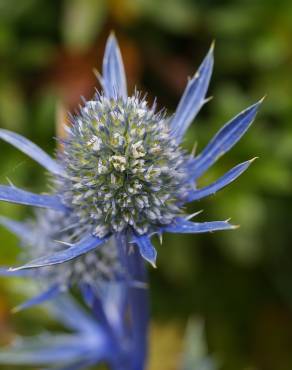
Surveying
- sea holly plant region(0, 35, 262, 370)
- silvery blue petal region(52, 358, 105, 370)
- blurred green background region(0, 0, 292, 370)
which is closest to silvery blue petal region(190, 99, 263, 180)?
sea holly plant region(0, 35, 262, 370)

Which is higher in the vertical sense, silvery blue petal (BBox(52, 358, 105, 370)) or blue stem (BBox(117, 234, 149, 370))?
blue stem (BBox(117, 234, 149, 370))

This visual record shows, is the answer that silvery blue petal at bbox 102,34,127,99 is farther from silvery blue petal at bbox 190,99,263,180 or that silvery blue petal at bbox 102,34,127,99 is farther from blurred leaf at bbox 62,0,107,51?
blurred leaf at bbox 62,0,107,51

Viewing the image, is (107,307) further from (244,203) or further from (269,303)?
(269,303)

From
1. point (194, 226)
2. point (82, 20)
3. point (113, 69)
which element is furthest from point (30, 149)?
point (82, 20)

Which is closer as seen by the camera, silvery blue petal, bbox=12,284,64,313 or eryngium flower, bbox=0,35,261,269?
eryngium flower, bbox=0,35,261,269

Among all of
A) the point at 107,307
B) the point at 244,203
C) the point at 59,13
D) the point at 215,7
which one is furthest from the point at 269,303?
the point at 59,13

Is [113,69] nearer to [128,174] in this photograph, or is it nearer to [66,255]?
[128,174]

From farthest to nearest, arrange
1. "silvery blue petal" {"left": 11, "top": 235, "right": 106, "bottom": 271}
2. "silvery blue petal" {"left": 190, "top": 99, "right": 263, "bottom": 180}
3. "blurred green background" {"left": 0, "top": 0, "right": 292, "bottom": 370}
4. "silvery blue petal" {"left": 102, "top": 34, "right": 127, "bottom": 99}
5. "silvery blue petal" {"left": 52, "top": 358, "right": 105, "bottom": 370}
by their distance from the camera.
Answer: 1. "blurred green background" {"left": 0, "top": 0, "right": 292, "bottom": 370}
2. "silvery blue petal" {"left": 52, "top": 358, "right": 105, "bottom": 370}
3. "silvery blue petal" {"left": 102, "top": 34, "right": 127, "bottom": 99}
4. "silvery blue petal" {"left": 190, "top": 99, "right": 263, "bottom": 180}
5. "silvery blue petal" {"left": 11, "top": 235, "right": 106, "bottom": 271}
